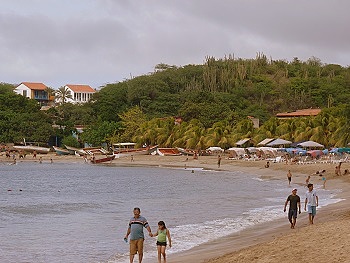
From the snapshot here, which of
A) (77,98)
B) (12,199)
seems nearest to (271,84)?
(77,98)

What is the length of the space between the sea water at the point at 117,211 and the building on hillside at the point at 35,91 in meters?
72.4

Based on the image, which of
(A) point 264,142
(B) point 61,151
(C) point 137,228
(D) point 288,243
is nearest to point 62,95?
(B) point 61,151

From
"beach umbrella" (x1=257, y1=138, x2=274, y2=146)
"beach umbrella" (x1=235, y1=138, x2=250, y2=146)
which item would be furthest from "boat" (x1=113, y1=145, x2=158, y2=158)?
"beach umbrella" (x1=257, y1=138, x2=274, y2=146)

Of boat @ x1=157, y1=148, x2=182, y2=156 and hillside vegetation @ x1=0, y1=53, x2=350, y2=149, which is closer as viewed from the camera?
hillside vegetation @ x1=0, y1=53, x2=350, y2=149

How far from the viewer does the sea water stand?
1802cm

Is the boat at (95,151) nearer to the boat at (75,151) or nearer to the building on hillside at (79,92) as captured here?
the boat at (75,151)

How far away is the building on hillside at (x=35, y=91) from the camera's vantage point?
121312 millimetres

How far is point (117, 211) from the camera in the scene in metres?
28.4

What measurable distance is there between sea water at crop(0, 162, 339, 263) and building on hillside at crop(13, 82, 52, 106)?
72361 mm

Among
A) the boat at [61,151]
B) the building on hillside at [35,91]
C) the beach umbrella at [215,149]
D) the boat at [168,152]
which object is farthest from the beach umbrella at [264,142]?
the building on hillside at [35,91]

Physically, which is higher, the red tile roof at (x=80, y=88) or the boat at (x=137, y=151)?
the red tile roof at (x=80, y=88)

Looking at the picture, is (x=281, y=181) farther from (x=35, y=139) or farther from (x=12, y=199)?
(x=35, y=139)

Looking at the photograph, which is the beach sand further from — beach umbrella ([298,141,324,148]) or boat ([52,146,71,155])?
boat ([52,146,71,155])

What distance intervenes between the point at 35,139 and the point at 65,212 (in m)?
65.1
